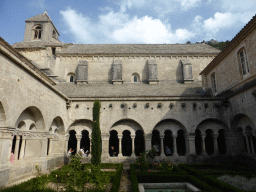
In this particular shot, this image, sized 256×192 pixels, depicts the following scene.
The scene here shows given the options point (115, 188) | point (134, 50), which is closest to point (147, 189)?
point (115, 188)

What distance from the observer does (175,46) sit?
22.5 m

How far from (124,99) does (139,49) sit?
10151 mm

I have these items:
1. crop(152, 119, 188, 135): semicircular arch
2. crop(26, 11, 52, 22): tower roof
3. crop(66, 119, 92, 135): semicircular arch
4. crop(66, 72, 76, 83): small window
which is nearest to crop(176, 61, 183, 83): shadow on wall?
crop(152, 119, 188, 135): semicircular arch

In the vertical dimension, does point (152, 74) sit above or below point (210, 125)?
above

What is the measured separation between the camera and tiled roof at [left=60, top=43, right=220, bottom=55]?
67.3ft

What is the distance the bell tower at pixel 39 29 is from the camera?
930 inches

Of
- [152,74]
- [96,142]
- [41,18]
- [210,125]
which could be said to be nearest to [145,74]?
[152,74]

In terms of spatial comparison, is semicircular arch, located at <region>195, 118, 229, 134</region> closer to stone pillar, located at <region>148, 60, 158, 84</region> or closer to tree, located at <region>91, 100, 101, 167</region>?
stone pillar, located at <region>148, 60, 158, 84</region>

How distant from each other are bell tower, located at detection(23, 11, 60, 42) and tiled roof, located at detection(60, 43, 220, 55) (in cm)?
447

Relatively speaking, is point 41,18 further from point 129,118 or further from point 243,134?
point 243,134

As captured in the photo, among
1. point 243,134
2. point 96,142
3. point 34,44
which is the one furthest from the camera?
point 34,44

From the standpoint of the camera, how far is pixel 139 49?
2159cm

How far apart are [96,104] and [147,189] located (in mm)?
5954

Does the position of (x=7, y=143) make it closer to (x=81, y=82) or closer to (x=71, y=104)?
(x=71, y=104)
